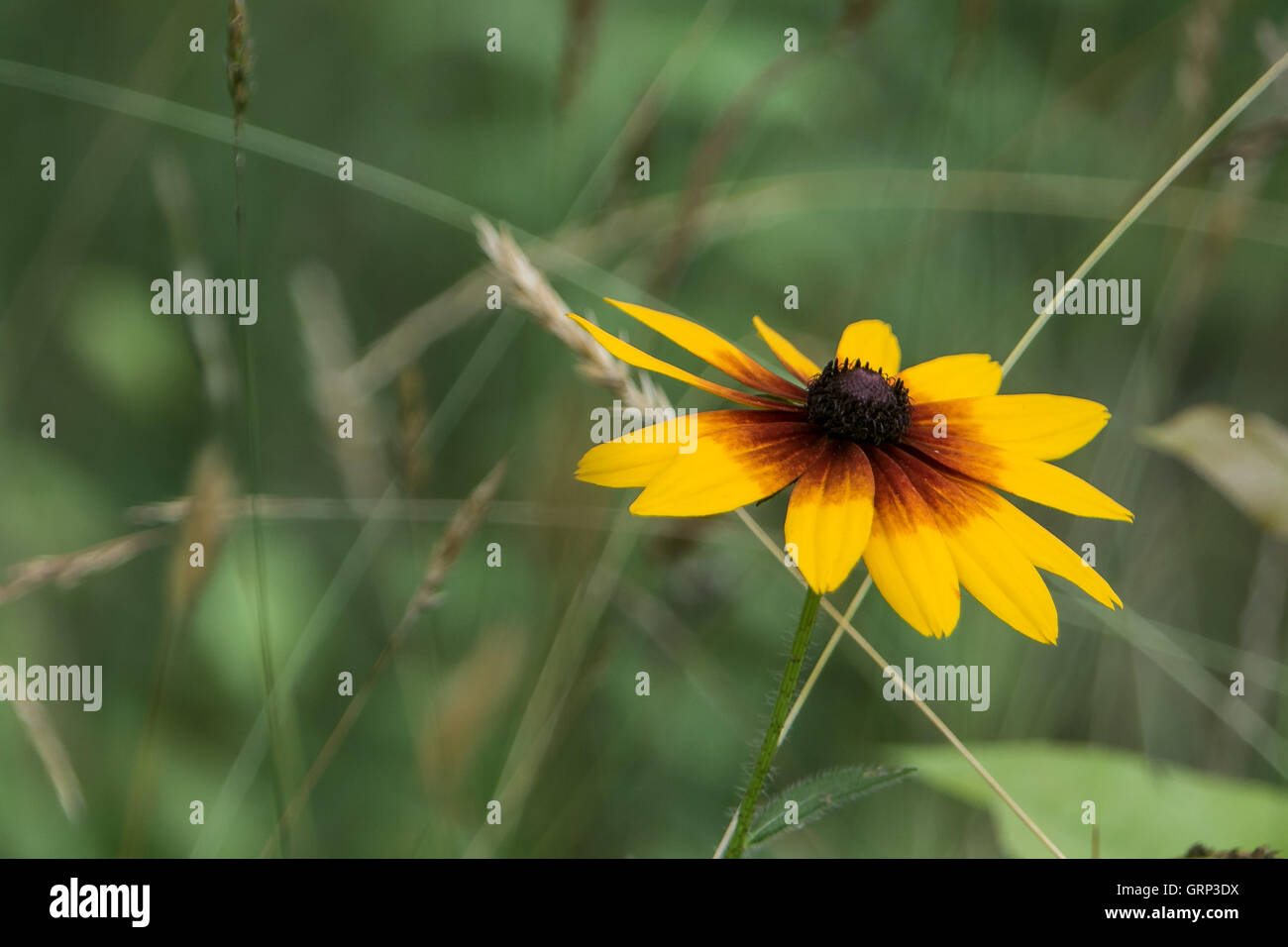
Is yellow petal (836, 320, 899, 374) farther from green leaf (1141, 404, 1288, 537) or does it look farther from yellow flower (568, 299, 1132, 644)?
green leaf (1141, 404, 1288, 537)

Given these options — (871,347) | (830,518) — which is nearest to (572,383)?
(871,347)

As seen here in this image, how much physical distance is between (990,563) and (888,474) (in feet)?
0.37

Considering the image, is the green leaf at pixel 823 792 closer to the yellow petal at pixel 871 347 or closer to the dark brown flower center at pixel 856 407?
the dark brown flower center at pixel 856 407

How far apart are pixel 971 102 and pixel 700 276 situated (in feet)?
1.90

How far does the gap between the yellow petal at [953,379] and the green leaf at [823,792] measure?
352 mm

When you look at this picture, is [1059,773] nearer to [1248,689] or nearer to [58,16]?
[1248,689]

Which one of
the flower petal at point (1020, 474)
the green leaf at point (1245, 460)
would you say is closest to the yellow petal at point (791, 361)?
the flower petal at point (1020, 474)

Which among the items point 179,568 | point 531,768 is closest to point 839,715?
point 531,768

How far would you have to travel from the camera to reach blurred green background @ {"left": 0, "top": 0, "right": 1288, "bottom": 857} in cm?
126

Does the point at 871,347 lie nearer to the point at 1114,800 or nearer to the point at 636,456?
the point at 636,456

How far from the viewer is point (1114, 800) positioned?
3.70ft

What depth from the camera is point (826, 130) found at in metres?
1.89

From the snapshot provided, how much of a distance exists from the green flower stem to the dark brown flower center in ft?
0.52

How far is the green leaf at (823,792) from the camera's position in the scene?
27.6 inches
